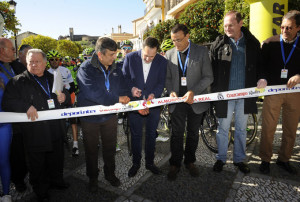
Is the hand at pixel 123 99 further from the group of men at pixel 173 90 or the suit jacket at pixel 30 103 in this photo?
the suit jacket at pixel 30 103

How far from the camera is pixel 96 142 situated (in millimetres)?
3086

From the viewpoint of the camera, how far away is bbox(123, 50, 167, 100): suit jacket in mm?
3289

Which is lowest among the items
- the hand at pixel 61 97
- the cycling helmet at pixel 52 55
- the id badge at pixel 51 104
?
the id badge at pixel 51 104

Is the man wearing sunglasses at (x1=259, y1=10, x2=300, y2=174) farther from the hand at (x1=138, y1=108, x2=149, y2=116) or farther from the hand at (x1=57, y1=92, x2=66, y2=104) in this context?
the hand at (x1=57, y1=92, x2=66, y2=104)

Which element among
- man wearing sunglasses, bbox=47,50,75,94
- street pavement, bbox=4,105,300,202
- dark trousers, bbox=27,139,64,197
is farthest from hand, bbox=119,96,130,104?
man wearing sunglasses, bbox=47,50,75,94

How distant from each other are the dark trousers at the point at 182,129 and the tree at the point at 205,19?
12.2 m

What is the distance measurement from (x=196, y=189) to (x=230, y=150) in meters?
1.71

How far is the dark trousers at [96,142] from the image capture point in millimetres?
3010

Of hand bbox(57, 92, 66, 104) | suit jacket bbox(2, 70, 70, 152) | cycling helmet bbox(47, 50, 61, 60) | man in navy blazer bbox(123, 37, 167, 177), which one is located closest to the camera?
suit jacket bbox(2, 70, 70, 152)

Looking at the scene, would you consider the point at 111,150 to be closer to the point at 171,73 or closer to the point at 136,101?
the point at 136,101

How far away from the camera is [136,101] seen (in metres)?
3.25

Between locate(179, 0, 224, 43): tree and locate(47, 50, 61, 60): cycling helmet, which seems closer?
locate(47, 50, 61, 60): cycling helmet

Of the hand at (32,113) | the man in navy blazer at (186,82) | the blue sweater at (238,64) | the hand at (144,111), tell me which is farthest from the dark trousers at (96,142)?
the blue sweater at (238,64)

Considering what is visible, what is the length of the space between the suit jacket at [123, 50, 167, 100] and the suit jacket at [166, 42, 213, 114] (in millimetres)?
181
